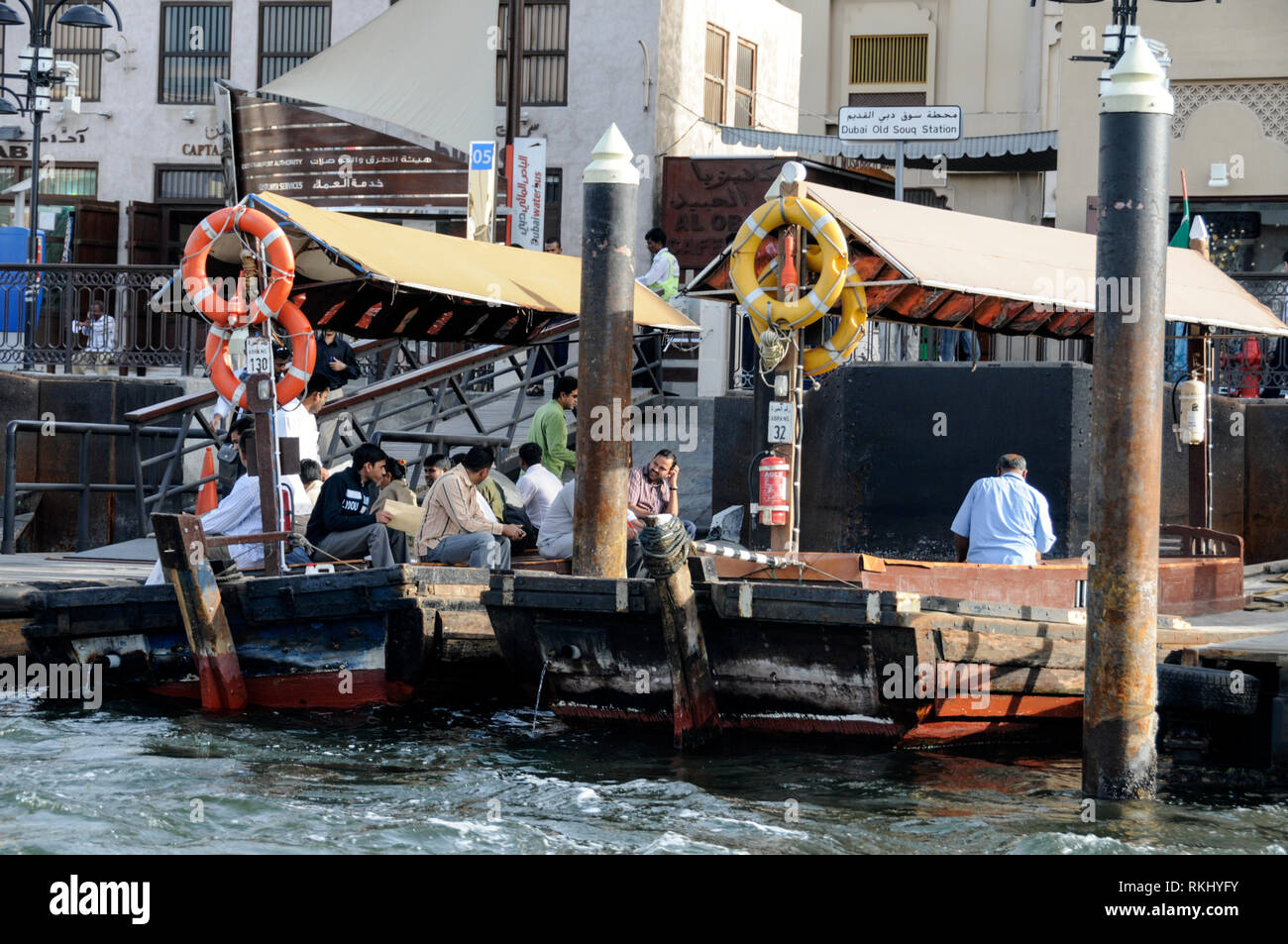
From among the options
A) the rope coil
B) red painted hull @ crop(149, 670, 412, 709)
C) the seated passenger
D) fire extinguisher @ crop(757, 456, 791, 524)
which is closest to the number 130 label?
fire extinguisher @ crop(757, 456, 791, 524)

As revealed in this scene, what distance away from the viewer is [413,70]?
2222cm

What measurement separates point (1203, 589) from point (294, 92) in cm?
1393

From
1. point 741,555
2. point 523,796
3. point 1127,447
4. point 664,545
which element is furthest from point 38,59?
point 1127,447

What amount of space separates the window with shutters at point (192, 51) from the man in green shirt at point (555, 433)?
1391cm

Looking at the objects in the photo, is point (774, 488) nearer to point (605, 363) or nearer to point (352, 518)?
point (605, 363)

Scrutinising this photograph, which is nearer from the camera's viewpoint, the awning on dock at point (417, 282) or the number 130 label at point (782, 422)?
the number 130 label at point (782, 422)

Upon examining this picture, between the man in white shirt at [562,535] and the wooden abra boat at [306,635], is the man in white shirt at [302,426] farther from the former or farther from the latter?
the man in white shirt at [562,535]

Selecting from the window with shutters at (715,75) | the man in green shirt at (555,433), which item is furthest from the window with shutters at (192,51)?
the man in green shirt at (555,433)

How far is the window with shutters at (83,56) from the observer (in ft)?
90.9

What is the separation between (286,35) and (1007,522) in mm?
18679

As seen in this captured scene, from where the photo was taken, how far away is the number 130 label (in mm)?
12086

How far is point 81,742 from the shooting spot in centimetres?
1116
